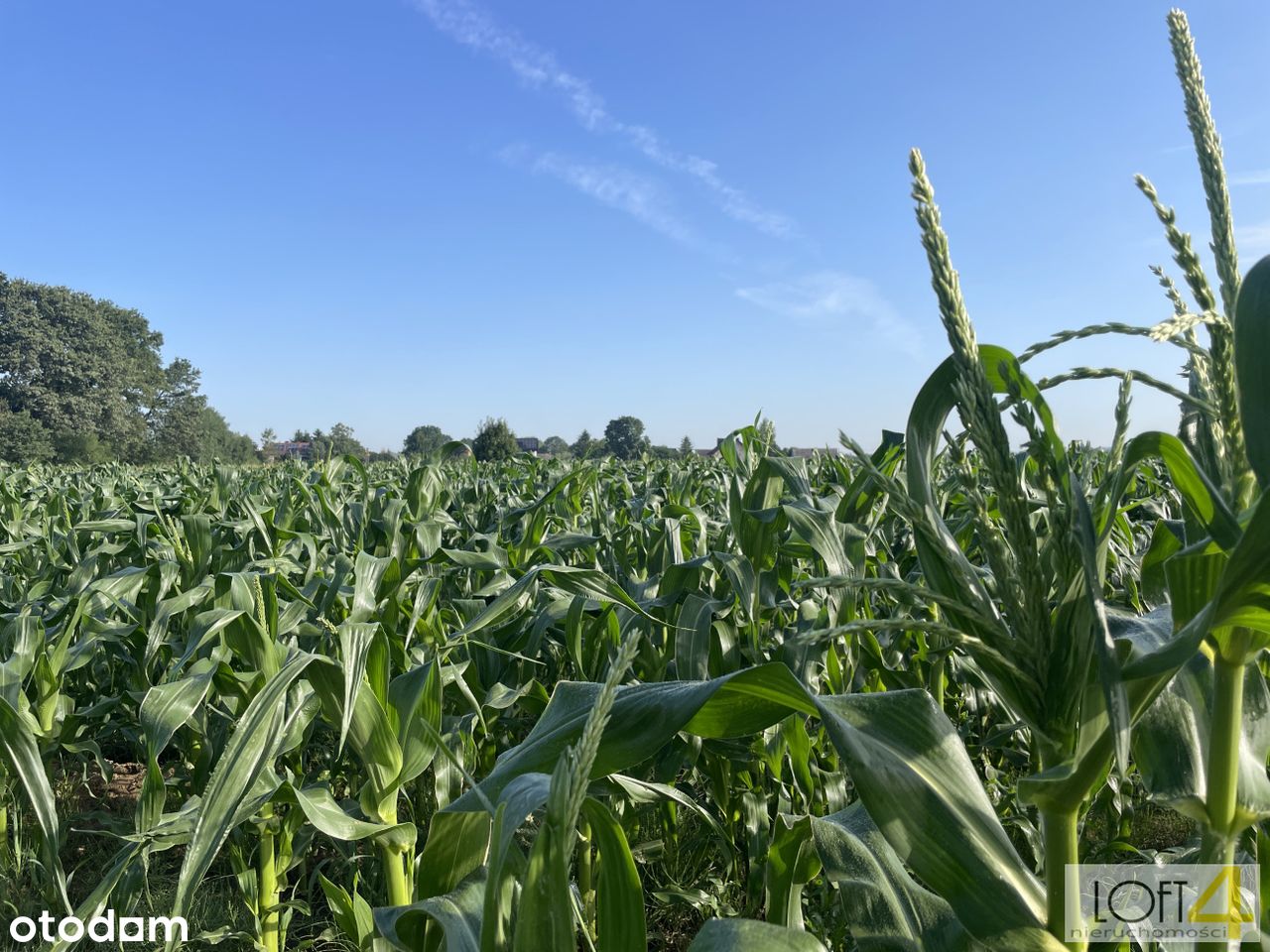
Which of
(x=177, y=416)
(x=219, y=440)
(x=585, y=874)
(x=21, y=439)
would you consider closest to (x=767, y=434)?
(x=585, y=874)

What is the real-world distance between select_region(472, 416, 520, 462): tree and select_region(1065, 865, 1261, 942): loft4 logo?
4328cm

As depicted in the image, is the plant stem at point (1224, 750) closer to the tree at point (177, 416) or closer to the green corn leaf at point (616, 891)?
the green corn leaf at point (616, 891)

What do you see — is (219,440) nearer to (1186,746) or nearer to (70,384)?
(70,384)

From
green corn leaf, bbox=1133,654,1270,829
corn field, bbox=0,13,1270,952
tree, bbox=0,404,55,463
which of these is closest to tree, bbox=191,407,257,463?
tree, bbox=0,404,55,463

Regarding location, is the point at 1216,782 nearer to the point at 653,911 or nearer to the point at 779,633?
the point at 779,633

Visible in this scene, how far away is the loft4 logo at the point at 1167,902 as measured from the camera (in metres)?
0.89

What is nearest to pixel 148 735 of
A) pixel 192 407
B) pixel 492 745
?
pixel 492 745

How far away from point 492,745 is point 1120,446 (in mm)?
2596

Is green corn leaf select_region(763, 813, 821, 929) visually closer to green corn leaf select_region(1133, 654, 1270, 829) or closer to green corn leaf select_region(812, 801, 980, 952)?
green corn leaf select_region(812, 801, 980, 952)

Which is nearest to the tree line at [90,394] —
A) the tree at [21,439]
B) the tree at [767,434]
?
the tree at [21,439]

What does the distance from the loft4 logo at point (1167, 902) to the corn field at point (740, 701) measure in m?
0.04

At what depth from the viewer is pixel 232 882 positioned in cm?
327

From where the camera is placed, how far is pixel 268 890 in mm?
2529

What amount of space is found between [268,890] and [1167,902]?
2.55 metres
